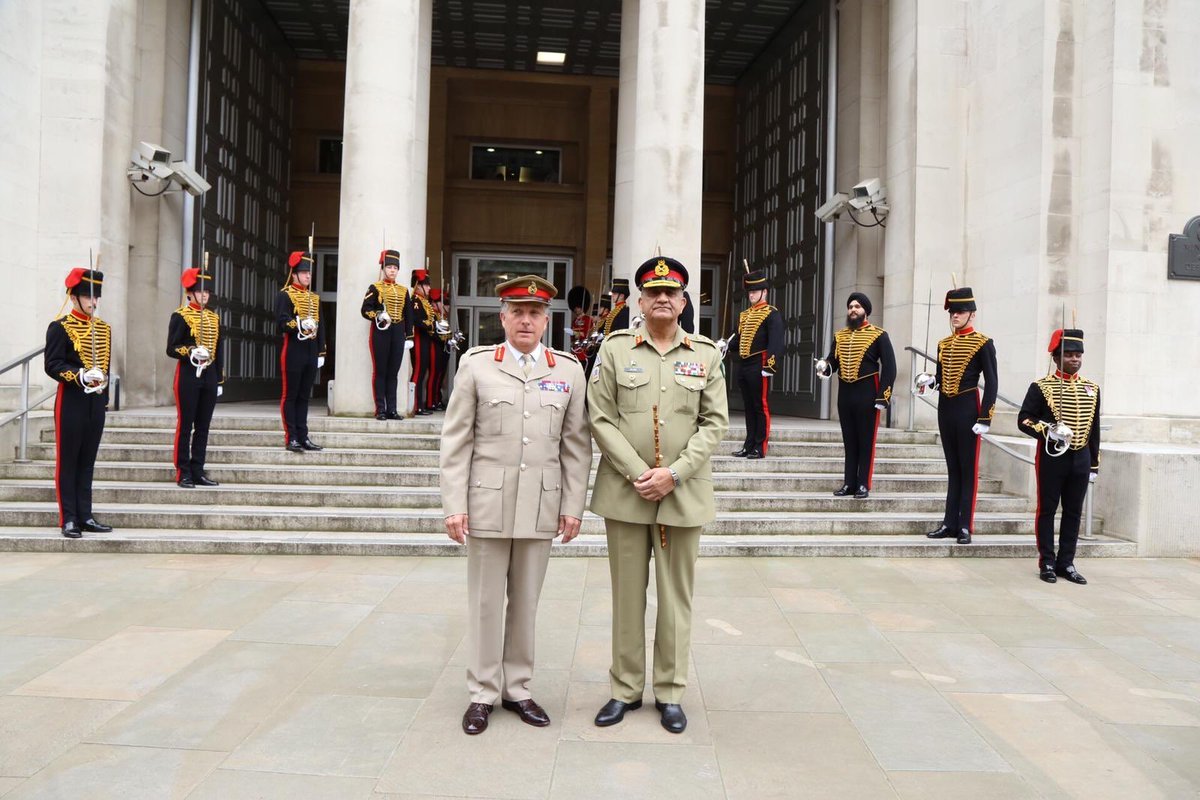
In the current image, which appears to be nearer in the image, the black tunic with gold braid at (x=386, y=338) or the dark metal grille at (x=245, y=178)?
the black tunic with gold braid at (x=386, y=338)

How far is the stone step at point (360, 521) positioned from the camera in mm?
8086

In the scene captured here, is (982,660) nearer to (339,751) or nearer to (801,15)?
(339,751)

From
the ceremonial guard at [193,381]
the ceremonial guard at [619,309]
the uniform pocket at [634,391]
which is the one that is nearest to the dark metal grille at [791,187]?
the ceremonial guard at [619,309]

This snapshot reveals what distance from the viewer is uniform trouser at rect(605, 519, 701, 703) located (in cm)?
416

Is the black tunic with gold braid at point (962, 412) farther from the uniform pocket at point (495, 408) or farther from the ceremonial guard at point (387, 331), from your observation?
the ceremonial guard at point (387, 331)

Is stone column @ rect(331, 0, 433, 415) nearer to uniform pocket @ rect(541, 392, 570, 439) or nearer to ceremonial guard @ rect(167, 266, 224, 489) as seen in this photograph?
ceremonial guard @ rect(167, 266, 224, 489)

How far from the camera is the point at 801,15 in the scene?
17781 millimetres

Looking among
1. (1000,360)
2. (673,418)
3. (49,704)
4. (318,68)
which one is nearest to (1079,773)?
(673,418)

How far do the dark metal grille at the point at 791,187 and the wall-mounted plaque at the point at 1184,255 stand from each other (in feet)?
19.4

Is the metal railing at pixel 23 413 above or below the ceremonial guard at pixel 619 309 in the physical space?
below

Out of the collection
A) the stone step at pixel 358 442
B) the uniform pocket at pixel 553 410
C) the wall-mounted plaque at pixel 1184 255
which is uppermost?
the wall-mounted plaque at pixel 1184 255

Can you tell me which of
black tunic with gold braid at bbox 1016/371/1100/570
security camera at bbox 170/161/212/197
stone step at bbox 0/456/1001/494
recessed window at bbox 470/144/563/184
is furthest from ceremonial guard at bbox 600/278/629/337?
recessed window at bbox 470/144/563/184

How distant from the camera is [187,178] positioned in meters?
13.5

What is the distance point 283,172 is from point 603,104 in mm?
7781
